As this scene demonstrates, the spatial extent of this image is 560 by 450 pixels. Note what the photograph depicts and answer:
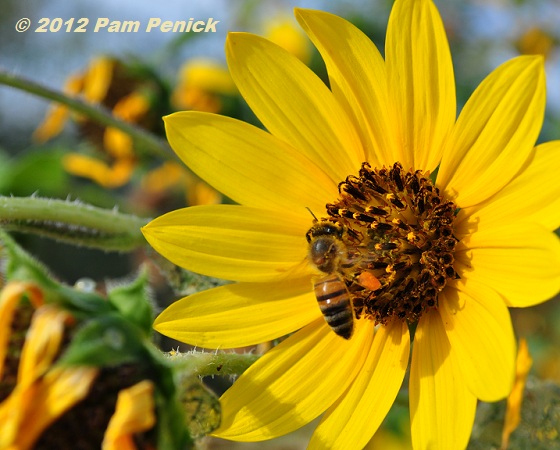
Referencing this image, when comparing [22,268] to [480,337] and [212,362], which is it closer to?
[212,362]

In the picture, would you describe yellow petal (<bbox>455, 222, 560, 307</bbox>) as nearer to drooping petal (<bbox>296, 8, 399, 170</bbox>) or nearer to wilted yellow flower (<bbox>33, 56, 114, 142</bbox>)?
drooping petal (<bbox>296, 8, 399, 170</bbox>)

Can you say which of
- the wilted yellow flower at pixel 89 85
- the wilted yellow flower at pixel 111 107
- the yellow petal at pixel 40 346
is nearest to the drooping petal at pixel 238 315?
the yellow petal at pixel 40 346

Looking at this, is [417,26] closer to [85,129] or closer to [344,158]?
[344,158]

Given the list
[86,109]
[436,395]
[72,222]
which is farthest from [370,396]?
[86,109]

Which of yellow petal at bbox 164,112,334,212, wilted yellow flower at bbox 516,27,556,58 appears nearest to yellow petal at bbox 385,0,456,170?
yellow petal at bbox 164,112,334,212

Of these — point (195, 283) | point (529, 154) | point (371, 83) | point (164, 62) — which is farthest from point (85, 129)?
point (529, 154)

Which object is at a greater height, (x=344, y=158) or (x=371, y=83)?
(x=371, y=83)

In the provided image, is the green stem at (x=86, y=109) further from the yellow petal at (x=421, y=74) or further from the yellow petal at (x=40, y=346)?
the yellow petal at (x=40, y=346)
